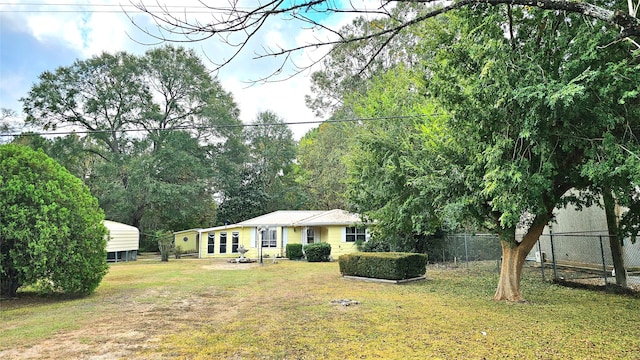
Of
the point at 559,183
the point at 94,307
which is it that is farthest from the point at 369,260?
the point at 94,307

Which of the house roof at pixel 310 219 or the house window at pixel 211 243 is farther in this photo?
the house window at pixel 211 243

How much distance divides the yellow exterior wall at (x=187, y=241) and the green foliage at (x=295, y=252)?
11.2 meters

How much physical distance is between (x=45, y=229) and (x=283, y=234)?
624 inches

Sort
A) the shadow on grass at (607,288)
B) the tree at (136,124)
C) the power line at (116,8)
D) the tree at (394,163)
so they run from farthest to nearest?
the tree at (136,124) → the tree at (394,163) → the shadow on grass at (607,288) → the power line at (116,8)

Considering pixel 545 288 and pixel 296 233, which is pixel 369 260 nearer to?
pixel 545 288

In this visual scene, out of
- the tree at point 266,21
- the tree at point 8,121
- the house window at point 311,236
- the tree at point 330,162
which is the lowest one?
the house window at point 311,236

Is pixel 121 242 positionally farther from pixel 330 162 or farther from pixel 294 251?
pixel 330 162

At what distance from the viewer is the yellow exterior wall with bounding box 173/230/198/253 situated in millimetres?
29003

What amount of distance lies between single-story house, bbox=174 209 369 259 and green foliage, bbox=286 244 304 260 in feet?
4.19

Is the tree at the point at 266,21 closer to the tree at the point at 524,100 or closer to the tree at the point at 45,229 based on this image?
the tree at the point at 524,100

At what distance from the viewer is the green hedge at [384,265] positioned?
38.0ft

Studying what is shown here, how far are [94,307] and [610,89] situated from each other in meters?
10.8

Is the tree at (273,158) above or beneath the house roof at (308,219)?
above

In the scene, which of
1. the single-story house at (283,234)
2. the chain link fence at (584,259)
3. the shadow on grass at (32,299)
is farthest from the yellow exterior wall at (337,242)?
the shadow on grass at (32,299)
